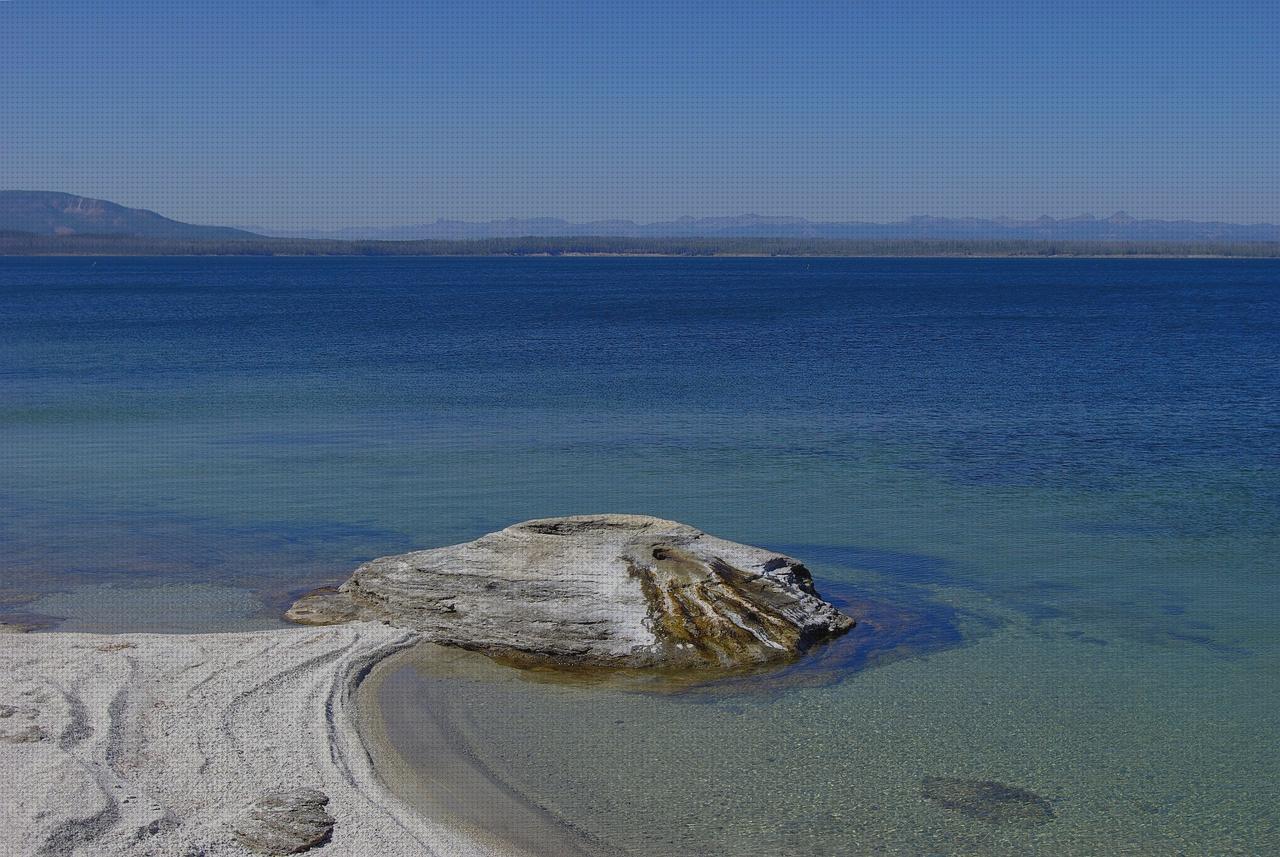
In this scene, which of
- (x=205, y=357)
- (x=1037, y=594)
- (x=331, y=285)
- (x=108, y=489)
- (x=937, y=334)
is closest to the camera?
(x=1037, y=594)

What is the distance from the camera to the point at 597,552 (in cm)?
1452

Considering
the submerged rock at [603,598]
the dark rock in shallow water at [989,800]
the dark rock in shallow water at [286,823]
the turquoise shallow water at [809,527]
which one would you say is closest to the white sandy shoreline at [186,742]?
the dark rock in shallow water at [286,823]

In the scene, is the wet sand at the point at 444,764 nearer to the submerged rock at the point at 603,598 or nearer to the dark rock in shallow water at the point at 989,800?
the submerged rock at the point at 603,598

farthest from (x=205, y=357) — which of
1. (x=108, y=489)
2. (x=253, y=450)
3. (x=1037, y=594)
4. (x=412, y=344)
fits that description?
(x=1037, y=594)

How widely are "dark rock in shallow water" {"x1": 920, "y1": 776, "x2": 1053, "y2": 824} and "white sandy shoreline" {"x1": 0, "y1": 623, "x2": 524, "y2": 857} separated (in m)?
3.84

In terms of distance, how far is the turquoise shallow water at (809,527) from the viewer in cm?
1091

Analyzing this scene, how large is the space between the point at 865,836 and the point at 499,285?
442 ft

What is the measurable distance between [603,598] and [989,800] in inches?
198

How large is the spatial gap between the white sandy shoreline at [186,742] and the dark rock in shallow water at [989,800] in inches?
151

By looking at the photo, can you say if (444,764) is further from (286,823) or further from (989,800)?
(989,800)

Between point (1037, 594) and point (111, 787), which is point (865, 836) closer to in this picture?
point (111, 787)

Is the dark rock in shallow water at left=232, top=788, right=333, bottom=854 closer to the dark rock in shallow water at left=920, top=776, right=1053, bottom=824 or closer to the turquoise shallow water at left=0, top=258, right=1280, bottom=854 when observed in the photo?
the turquoise shallow water at left=0, top=258, right=1280, bottom=854

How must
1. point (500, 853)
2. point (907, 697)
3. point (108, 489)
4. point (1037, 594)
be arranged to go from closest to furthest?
point (500, 853) < point (907, 697) < point (1037, 594) < point (108, 489)

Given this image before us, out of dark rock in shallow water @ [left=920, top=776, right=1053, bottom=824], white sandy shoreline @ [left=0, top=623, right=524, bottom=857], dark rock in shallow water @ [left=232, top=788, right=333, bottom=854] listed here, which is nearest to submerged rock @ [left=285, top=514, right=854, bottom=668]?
white sandy shoreline @ [left=0, top=623, right=524, bottom=857]
